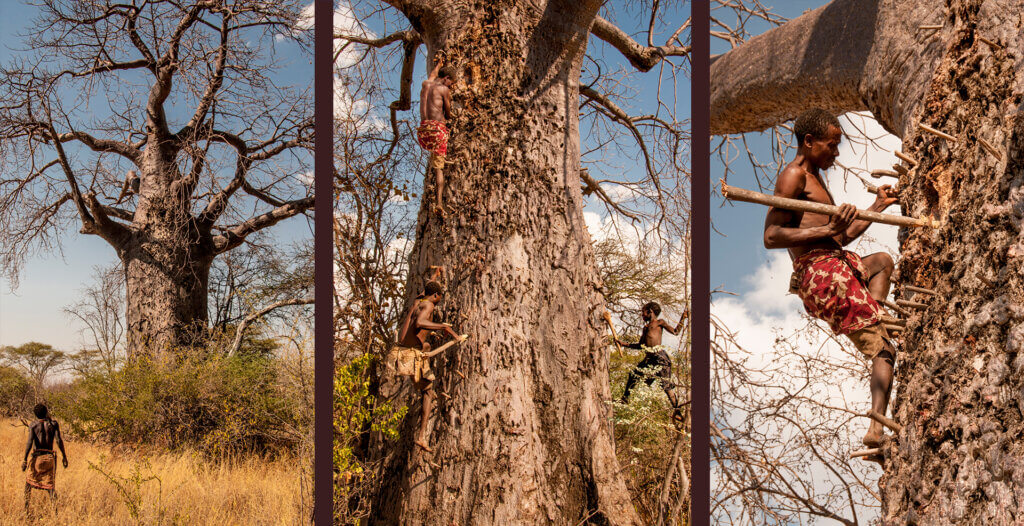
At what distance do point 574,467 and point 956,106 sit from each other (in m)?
2.69

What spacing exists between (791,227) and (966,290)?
0.54m

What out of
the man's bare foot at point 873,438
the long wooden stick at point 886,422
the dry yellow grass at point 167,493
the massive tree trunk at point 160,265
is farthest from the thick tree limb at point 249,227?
the long wooden stick at point 886,422

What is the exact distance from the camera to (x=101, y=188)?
8555mm

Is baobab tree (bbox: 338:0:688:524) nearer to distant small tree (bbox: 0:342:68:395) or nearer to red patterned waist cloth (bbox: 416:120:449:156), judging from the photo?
red patterned waist cloth (bbox: 416:120:449:156)

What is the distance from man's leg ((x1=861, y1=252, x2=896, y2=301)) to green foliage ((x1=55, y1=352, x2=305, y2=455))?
658cm

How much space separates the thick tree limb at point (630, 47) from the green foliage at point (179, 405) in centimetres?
511

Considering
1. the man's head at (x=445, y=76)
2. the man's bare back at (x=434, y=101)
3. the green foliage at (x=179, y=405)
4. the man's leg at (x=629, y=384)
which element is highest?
the man's head at (x=445, y=76)

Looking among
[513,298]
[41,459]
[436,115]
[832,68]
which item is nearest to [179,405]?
[41,459]

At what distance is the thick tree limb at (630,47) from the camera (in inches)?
198

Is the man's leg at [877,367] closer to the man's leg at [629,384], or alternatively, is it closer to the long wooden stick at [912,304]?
the long wooden stick at [912,304]

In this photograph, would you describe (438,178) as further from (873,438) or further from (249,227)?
(249,227)

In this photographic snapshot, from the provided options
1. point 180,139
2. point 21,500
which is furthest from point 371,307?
point 180,139

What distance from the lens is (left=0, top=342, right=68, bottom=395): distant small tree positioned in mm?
10039

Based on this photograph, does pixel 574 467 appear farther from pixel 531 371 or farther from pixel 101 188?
A: pixel 101 188
